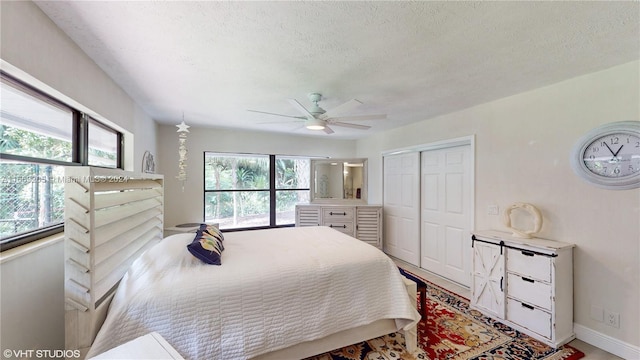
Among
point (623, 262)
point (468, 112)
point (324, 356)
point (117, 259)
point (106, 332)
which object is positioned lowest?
point (324, 356)

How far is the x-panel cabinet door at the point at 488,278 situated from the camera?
248 cm

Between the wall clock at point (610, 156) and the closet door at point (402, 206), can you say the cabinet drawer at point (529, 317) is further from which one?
the closet door at point (402, 206)

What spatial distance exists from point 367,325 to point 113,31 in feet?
8.87

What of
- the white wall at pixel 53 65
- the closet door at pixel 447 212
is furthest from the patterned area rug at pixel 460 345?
the white wall at pixel 53 65

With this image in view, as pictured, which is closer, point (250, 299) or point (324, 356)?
point (250, 299)

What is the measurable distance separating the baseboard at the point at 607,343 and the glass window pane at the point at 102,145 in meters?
4.66

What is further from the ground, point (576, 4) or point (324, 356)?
point (576, 4)

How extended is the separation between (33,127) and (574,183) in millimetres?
4223

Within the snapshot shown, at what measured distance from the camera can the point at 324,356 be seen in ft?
6.59

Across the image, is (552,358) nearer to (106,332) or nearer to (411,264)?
(411,264)

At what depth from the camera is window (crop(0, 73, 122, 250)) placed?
1.32 metres

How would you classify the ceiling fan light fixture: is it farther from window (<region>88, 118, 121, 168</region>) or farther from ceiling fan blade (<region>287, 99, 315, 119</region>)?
window (<region>88, 118, 121, 168</region>)

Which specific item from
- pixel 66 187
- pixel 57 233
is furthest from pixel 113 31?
pixel 57 233

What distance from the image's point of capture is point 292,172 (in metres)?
5.23
